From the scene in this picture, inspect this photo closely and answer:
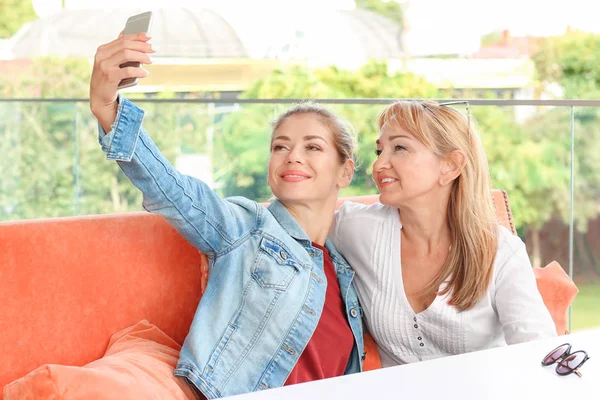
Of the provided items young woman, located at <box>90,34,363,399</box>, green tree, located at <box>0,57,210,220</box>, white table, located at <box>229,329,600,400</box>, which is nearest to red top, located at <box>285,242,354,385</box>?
young woman, located at <box>90,34,363,399</box>

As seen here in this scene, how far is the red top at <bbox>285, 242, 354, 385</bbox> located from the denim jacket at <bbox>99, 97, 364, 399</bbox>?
49mm

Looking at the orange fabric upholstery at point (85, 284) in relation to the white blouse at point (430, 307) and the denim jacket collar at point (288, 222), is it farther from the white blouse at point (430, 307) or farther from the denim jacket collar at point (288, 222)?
the white blouse at point (430, 307)

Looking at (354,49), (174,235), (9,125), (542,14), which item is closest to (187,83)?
(354,49)

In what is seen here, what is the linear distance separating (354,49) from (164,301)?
1493 cm

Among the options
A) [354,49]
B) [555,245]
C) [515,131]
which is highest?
[354,49]

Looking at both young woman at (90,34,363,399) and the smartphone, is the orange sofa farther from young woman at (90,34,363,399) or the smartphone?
the smartphone

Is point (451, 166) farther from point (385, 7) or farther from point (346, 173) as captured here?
point (385, 7)

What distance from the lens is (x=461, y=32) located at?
14945mm

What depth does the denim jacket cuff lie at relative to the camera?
1.50 metres

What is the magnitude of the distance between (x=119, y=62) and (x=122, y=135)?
5.7 inches

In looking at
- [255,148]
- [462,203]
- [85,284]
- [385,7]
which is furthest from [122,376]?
[385,7]

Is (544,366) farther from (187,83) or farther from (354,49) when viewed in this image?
(354,49)

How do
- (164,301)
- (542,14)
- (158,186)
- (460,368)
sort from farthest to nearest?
(542,14)
(164,301)
(158,186)
(460,368)

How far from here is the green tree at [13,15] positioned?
14.8 meters
